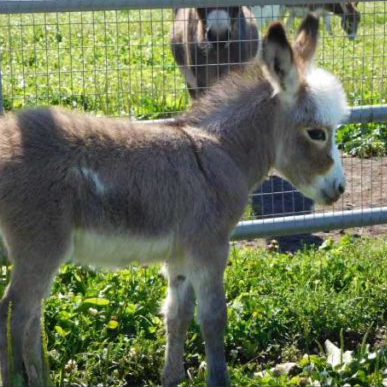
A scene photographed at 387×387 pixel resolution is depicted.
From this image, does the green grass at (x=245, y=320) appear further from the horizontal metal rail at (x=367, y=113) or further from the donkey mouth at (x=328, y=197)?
the horizontal metal rail at (x=367, y=113)

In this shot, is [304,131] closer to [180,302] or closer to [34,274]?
Result: [180,302]

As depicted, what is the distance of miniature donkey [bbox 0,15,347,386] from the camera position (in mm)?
3906

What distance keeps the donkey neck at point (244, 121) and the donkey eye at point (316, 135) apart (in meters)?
0.21

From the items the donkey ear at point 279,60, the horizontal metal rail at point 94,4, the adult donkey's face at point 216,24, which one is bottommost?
the donkey ear at point 279,60

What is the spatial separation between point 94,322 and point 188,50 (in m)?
3.46

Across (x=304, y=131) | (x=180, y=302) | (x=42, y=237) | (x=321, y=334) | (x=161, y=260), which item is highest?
(x=304, y=131)

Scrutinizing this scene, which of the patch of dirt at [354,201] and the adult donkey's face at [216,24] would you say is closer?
the patch of dirt at [354,201]

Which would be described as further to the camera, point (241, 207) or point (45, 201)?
point (241, 207)

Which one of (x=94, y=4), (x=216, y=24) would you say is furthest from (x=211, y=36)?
(x=94, y=4)

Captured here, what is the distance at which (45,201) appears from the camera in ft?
12.7

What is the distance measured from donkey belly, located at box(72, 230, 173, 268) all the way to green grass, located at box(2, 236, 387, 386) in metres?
0.66

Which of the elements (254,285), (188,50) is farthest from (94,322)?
(188,50)

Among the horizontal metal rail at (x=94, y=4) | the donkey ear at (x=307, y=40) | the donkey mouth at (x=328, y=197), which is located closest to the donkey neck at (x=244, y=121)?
the donkey ear at (x=307, y=40)

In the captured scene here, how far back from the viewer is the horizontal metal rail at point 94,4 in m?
4.87
